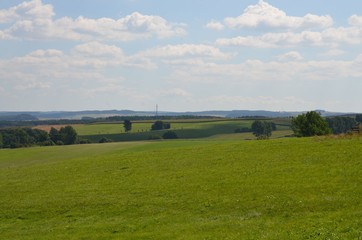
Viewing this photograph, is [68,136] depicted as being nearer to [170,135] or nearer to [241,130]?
[170,135]

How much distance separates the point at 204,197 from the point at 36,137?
136 m

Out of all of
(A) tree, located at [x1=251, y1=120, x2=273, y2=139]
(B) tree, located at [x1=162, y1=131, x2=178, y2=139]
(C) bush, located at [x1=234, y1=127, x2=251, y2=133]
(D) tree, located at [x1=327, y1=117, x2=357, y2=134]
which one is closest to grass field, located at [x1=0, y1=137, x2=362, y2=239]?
(D) tree, located at [x1=327, y1=117, x2=357, y2=134]

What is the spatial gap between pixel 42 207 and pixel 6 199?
6.13m

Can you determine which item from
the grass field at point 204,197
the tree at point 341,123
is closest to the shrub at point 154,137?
the tree at point 341,123

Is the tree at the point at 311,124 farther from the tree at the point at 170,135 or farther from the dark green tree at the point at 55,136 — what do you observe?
the dark green tree at the point at 55,136

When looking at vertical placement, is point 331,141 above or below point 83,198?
above

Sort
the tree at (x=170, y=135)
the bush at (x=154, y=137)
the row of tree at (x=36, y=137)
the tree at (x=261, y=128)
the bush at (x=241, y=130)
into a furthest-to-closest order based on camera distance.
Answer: the bush at (x=241, y=130)
the tree at (x=170, y=135)
the tree at (x=261, y=128)
the bush at (x=154, y=137)
the row of tree at (x=36, y=137)

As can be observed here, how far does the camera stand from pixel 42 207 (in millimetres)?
33688

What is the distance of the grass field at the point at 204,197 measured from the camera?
24.0 meters

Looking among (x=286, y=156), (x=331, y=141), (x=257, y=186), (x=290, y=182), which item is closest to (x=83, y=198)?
(x=257, y=186)

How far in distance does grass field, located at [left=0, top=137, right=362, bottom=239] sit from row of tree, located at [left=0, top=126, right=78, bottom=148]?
98.5 meters

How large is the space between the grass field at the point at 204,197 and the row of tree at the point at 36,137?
98507mm

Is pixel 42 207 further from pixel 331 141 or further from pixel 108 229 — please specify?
pixel 331 141

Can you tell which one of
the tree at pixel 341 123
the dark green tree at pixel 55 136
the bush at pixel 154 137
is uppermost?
the tree at pixel 341 123
